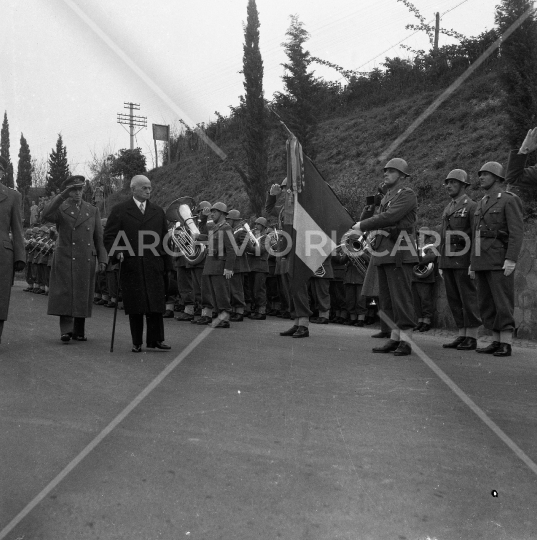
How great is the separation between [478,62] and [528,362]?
87.1 feet

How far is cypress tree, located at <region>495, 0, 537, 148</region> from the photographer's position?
70.2 ft

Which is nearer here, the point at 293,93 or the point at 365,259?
the point at 365,259

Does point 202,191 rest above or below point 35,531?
above

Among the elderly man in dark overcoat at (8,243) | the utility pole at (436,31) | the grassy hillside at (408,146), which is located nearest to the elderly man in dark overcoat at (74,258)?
the elderly man in dark overcoat at (8,243)

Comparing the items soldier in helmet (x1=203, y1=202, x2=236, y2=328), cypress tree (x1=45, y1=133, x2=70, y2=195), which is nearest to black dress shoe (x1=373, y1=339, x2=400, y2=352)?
soldier in helmet (x1=203, y1=202, x2=236, y2=328)

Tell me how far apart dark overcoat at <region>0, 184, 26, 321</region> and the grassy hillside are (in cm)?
1428

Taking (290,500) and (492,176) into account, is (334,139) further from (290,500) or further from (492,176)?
(290,500)

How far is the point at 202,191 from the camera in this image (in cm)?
4453

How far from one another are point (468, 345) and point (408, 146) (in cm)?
2151

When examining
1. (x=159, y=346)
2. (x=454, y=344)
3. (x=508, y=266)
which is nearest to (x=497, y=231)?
(x=508, y=266)

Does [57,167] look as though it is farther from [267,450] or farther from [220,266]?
[267,450]

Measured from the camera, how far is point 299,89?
107 ft

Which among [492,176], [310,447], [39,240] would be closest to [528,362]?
[492,176]

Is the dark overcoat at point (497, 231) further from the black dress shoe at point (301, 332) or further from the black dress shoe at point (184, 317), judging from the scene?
the black dress shoe at point (184, 317)
